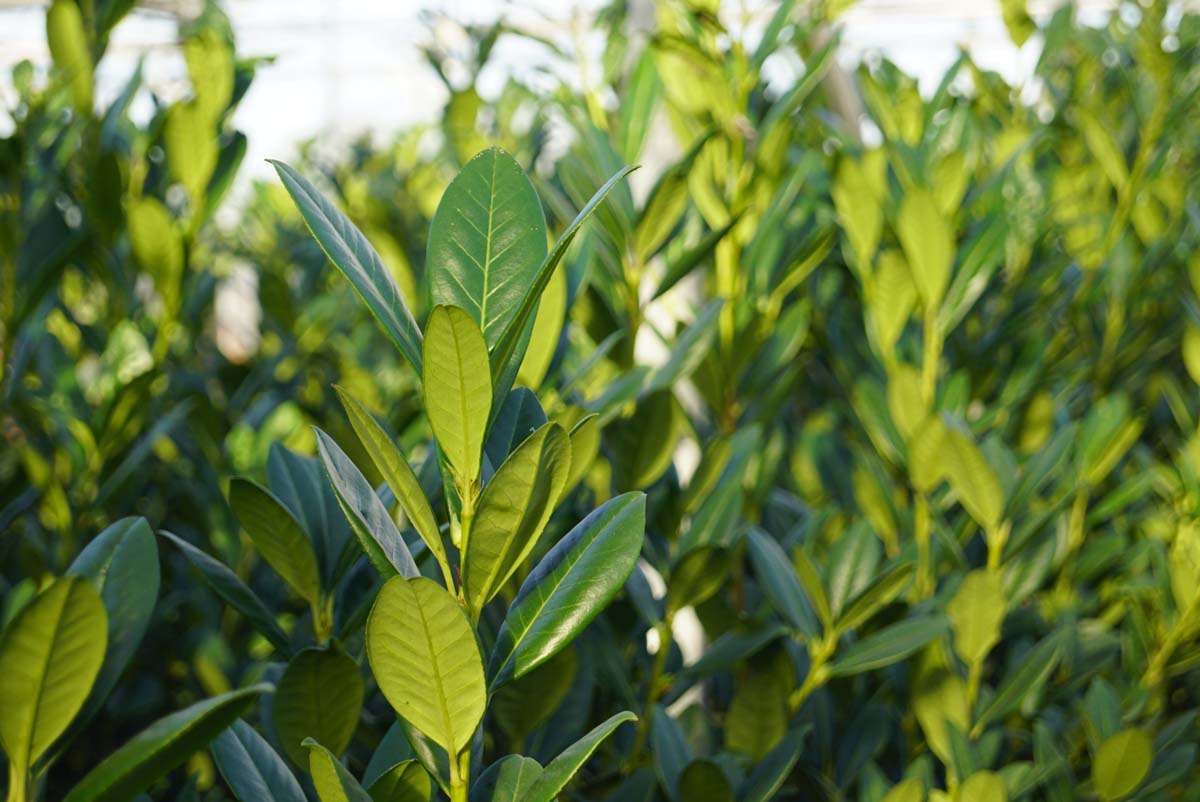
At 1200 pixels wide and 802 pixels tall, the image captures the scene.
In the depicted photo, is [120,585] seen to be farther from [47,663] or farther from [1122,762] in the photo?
[1122,762]

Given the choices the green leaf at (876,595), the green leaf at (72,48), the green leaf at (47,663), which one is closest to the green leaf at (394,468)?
the green leaf at (47,663)

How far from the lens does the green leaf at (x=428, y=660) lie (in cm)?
42

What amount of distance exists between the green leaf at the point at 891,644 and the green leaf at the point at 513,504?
380 mm

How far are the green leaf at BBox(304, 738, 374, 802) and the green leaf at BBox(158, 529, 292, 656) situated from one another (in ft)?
0.50

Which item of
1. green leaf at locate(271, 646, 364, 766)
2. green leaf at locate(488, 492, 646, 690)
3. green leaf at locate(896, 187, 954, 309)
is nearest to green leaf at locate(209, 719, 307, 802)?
green leaf at locate(271, 646, 364, 766)

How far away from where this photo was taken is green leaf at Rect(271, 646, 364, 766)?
1.76 feet

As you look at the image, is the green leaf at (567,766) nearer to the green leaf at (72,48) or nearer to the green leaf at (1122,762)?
the green leaf at (1122,762)

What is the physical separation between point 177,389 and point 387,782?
0.94m

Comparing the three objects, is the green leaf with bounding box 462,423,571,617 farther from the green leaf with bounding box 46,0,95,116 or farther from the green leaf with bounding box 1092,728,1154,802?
the green leaf with bounding box 46,0,95,116

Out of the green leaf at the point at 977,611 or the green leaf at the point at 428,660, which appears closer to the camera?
the green leaf at the point at 428,660

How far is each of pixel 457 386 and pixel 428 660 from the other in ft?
0.37

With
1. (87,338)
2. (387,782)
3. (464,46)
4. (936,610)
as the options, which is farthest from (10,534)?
(464,46)

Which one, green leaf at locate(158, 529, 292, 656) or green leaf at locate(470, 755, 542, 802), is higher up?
green leaf at locate(158, 529, 292, 656)

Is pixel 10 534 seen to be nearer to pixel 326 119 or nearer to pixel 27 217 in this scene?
pixel 27 217
